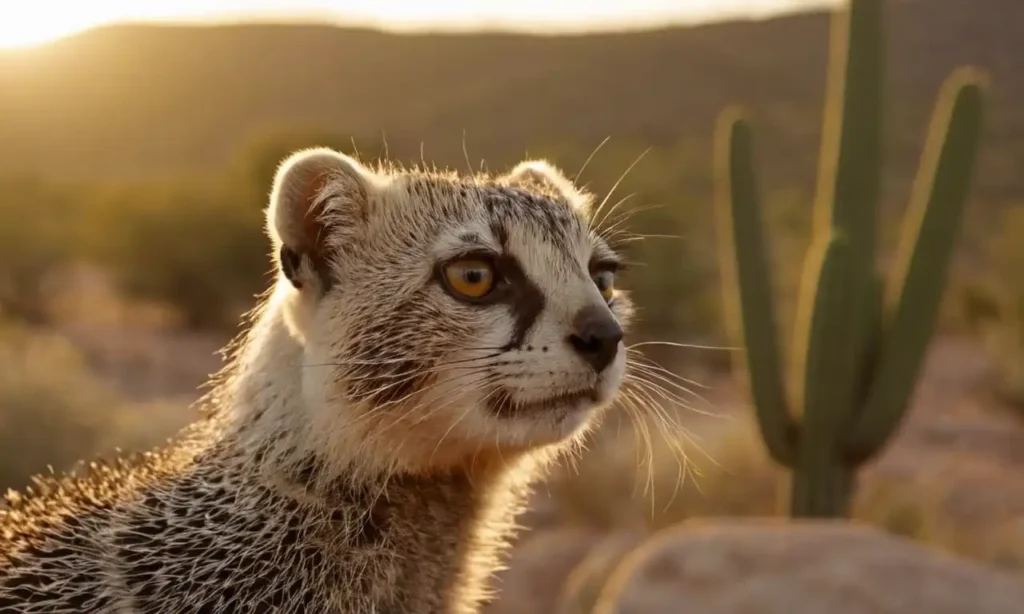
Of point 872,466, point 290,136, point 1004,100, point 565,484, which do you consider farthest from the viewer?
point 1004,100

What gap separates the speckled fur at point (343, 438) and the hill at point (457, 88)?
29052mm

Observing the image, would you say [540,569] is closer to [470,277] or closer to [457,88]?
[470,277]

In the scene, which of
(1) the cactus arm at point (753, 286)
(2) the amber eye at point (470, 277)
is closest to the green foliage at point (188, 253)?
(1) the cactus arm at point (753, 286)

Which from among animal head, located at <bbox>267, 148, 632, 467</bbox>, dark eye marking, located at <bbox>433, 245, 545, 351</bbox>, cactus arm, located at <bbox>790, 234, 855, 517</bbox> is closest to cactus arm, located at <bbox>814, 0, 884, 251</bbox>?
cactus arm, located at <bbox>790, 234, 855, 517</bbox>

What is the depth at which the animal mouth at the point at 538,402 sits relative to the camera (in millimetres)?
2346

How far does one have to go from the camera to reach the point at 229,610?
2363 mm

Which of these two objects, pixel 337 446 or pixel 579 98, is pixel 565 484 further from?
pixel 579 98

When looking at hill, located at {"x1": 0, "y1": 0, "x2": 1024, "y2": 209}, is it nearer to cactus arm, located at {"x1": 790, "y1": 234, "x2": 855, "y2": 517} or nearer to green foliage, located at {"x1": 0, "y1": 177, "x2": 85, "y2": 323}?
green foliage, located at {"x1": 0, "y1": 177, "x2": 85, "y2": 323}

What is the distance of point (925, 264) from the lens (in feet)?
21.0

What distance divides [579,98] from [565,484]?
114ft

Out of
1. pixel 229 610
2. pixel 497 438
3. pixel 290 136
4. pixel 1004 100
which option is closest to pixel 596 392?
pixel 497 438

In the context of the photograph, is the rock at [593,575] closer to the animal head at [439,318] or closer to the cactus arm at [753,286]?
the cactus arm at [753,286]

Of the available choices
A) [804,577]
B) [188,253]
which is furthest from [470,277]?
[188,253]

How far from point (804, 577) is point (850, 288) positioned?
224 cm
